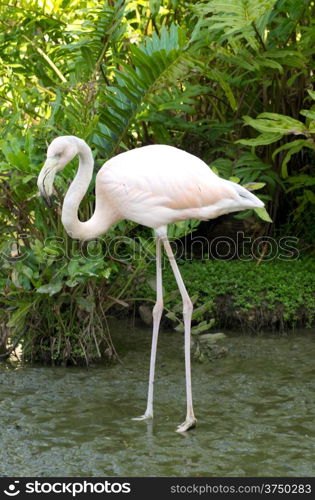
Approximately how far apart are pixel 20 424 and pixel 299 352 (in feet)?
7.47

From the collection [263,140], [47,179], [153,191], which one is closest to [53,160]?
[47,179]

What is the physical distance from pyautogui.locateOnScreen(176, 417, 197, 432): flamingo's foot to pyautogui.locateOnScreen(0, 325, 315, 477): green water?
4cm

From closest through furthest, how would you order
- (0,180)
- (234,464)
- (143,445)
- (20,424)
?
(234,464) → (143,445) → (20,424) → (0,180)

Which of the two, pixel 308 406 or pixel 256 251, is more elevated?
pixel 256 251

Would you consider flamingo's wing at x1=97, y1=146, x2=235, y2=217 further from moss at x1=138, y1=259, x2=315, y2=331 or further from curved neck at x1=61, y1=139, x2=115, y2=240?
moss at x1=138, y1=259, x2=315, y2=331

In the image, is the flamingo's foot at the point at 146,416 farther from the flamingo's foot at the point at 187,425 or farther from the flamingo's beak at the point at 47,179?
the flamingo's beak at the point at 47,179

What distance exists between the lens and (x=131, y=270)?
5879 mm

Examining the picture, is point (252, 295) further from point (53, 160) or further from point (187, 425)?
point (53, 160)

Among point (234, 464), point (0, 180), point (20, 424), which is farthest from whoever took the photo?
point (0, 180)

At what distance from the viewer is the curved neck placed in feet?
15.5

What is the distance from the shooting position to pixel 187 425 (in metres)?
4.56
